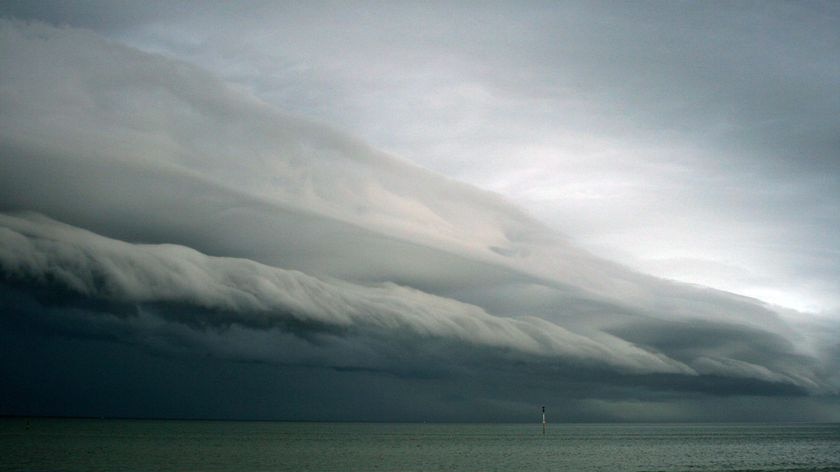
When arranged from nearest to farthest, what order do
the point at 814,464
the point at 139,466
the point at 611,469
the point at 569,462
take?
1. the point at 139,466
2. the point at 611,469
3. the point at 814,464
4. the point at 569,462

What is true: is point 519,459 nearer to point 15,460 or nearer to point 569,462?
point 569,462

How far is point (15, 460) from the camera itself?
124 meters

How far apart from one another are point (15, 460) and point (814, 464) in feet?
490

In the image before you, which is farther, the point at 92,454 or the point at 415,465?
the point at 92,454

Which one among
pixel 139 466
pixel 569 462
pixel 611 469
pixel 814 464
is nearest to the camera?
pixel 139 466

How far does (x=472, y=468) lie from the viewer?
125438 mm

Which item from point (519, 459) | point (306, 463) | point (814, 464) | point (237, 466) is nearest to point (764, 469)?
point (814, 464)

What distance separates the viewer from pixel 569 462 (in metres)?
145

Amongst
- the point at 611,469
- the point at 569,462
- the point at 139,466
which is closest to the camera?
the point at 139,466

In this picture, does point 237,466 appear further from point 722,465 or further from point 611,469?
point 722,465

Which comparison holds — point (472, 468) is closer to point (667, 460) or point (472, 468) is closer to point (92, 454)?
point (667, 460)

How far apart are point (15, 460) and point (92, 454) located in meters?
24.0

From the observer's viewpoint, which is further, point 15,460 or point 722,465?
point 722,465

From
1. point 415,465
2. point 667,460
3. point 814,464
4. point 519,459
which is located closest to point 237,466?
point 415,465
